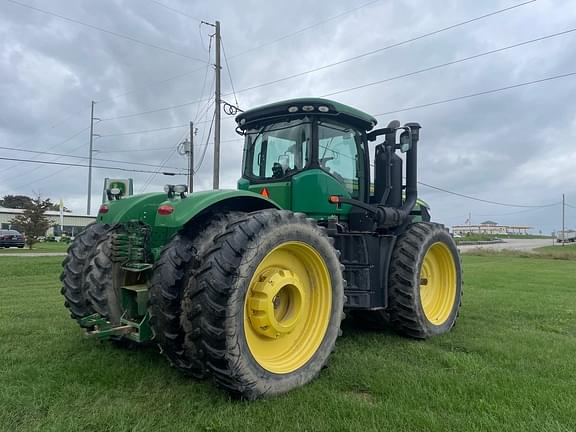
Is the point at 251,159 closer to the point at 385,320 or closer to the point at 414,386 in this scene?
the point at 385,320

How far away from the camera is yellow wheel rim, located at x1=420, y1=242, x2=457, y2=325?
19.5 ft

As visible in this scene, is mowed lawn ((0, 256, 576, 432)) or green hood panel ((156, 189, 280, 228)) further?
green hood panel ((156, 189, 280, 228))

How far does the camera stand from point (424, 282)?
5.91 meters

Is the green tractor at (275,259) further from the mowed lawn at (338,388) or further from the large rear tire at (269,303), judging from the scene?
the mowed lawn at (338,388)

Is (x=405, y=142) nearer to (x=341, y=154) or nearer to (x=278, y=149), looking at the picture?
(x=341, y=154)

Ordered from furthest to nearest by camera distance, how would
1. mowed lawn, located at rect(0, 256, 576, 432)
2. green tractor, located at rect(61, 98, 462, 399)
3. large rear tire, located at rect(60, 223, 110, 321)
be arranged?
large rear tire, located at rect(60, 223, 110, 321) → green tractor, located at rect(61, 98, 462, 399) → mowed lawn, located at rect(0, 256, 576, 432)

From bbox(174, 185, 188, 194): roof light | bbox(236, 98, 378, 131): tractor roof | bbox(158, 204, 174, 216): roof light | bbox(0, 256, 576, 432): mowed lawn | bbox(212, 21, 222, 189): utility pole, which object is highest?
bbox(212, 21, 222, 189): utility pole

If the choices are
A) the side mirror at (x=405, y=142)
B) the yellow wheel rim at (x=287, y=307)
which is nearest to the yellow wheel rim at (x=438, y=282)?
the side mirror at (x=405, y=142)

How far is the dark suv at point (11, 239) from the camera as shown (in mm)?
32375

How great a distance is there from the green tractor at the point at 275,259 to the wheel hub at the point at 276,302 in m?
0.01

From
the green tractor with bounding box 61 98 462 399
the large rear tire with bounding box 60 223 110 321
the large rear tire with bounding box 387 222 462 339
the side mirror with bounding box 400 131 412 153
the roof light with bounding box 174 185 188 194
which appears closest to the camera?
the green tractor with bounding box 61 98 462 399

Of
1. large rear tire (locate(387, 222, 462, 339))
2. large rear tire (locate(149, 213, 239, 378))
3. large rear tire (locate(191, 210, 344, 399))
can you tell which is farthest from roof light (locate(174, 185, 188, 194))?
large rear tire (locate(387, 222, 462, 339))

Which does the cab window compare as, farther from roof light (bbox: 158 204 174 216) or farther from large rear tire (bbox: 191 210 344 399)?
roof light (bbox: 158 204 174 216)

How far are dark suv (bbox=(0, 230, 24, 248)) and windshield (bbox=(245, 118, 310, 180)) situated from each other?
33.1 m
